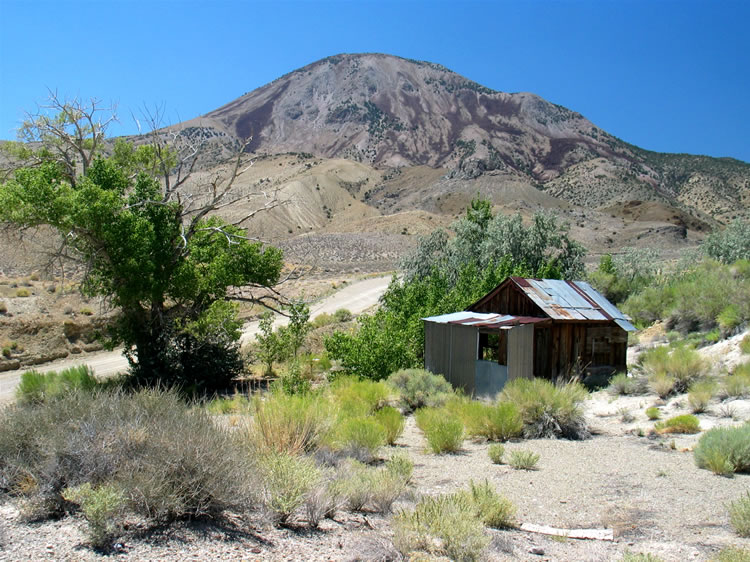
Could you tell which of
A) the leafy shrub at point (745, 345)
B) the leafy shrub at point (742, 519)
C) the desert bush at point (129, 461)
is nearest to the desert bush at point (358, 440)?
the desert bush at point (129, 461)

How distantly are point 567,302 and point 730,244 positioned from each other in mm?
23512

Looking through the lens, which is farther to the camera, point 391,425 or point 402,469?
point 391,425

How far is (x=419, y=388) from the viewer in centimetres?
1609

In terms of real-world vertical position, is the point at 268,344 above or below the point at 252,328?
above

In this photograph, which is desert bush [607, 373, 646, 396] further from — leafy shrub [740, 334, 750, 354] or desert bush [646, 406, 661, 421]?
leafy shrub [740, 334, 750, 354]

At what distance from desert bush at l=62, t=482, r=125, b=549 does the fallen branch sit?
4.09 meters

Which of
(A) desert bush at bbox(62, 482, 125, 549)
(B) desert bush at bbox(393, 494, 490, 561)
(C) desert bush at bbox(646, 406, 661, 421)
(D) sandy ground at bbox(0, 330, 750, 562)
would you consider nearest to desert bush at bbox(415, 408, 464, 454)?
(D) sandy ground at bbox(0, 330, 750, 562)

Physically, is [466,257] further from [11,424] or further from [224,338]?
[11,424]

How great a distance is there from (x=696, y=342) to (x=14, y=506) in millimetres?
19536

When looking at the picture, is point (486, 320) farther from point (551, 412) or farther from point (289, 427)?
point (289, 427)

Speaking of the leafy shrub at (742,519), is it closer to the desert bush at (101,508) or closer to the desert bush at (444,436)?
the desert bush at (444,436)

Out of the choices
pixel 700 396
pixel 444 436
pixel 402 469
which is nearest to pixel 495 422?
pixel 444 436

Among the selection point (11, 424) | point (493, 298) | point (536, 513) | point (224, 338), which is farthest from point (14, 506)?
point (493, 298)

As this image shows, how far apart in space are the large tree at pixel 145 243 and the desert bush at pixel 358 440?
8078 millimetres
